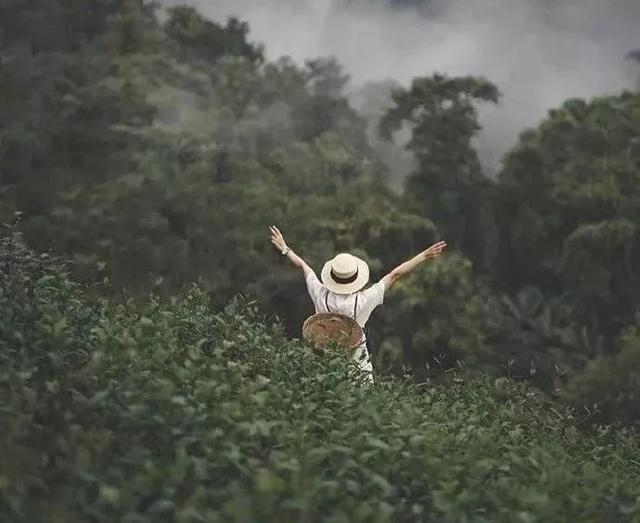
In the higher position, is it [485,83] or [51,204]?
[485,83]

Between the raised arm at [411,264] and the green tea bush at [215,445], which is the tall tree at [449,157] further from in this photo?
the green tea bush at [215,445]

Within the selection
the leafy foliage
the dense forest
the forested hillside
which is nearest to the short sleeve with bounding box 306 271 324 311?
Result: the dense forest

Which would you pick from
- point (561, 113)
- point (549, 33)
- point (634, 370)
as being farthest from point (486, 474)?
point (549, 33)

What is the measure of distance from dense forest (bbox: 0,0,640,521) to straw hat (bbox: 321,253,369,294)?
23.6 ft

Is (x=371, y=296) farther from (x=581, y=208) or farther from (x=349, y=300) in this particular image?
(x=581, y=208)

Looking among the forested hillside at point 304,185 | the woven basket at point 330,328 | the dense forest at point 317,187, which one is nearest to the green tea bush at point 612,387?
the dense forest at point 317,187

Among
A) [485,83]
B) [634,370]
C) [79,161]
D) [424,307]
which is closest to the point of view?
[634,370]

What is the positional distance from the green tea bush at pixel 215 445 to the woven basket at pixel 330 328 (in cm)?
98

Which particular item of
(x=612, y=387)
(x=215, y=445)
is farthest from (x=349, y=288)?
(x=612, y=387)

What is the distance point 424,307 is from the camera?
15312 mm

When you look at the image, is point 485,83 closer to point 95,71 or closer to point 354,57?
point 354,57

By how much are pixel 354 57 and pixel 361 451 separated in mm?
15469

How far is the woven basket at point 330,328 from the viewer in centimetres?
591

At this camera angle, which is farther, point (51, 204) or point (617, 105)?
point (617, 105)
